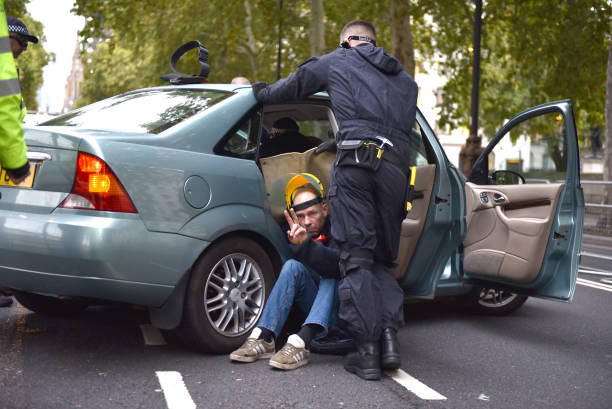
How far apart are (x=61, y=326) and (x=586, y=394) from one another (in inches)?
127

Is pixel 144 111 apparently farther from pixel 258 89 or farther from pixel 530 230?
pixel 530 230

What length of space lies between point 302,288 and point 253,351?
1.66 ft

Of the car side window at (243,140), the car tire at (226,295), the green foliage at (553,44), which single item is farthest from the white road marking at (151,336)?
the green foliage at (553,44)

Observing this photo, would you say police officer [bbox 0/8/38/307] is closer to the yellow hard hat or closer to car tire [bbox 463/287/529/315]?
the yellow hard hat

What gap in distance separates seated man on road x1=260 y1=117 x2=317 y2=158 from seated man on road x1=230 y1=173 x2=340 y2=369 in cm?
63

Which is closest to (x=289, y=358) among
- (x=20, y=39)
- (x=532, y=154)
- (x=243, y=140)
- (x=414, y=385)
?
(x=414, y=385)

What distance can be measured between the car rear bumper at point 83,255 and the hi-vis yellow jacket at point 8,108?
1.10 meters

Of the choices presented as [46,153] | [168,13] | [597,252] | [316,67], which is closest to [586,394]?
[316,67]

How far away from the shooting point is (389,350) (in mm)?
4281

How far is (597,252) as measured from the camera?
1225cm

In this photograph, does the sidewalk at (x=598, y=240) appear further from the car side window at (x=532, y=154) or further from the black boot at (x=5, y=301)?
the black boot at (x=5, y=301)

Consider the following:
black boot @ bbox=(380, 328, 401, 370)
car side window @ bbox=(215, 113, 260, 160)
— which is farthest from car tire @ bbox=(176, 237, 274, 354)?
black boot @ bbox=(380, 328, 401, 370)

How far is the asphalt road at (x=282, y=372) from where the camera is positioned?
3.78 meters

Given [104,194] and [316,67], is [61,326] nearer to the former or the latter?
[104,194]
